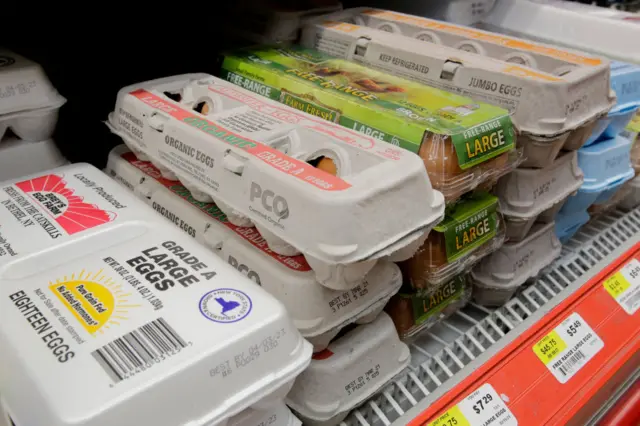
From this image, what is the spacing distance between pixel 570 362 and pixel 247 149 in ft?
2.16

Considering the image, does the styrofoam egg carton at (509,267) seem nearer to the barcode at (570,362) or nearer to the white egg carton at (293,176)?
the barcode at (570,362)

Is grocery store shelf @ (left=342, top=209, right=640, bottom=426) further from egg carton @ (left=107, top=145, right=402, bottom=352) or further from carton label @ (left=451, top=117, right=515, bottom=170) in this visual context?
carton label @ (left=451, top=117, right=515, bottom=170)

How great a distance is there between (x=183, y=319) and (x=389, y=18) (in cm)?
97

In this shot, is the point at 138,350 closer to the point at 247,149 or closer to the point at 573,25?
the point at 247,149

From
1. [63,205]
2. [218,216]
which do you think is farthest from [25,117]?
[218,216]

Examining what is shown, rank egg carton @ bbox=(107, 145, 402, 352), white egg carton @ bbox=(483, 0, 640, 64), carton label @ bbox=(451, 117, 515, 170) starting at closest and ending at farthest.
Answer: egg carton @ bbox=(107, 145, 402, 352), carton label @ bbox=(451, 117, 515, 170), white egg carton @ bbox=(483, 0, 640, 64)

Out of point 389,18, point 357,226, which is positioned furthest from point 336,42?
point 357,226

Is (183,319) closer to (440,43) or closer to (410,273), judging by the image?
(410,273)

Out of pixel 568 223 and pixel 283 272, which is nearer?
pixel 283 272

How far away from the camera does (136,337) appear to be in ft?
2.02

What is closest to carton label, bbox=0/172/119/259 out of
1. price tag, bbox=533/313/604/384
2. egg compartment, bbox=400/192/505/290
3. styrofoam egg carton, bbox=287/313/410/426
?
styrofoam egg carton, bbox=287/313/410/426

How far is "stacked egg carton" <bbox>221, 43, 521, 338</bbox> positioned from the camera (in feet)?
2.96

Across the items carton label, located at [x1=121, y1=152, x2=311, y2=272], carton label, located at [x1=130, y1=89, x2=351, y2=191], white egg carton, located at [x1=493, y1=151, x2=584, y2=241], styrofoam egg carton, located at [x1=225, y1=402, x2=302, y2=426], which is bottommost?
styrofoam egg carton, located at [x1=225, y1=402, x2=302, y2=426]

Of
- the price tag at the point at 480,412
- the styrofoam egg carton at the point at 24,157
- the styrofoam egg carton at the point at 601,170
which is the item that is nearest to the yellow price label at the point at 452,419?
the price tag at the point at 480,412
